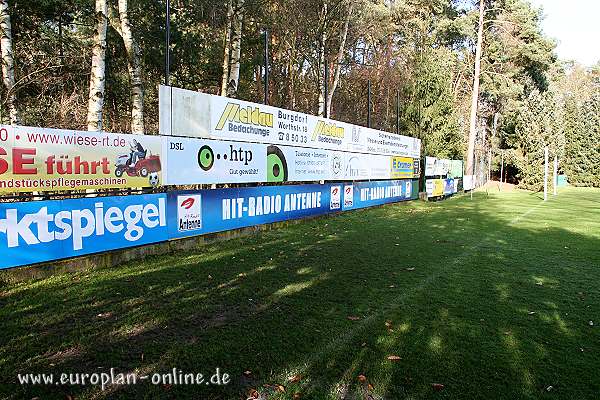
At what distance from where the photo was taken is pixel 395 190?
19.8 meters

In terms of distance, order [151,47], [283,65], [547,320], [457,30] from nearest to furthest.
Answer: [547,320]
[151,47]
[283,65]
[457,30]

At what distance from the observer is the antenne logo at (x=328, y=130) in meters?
13.5

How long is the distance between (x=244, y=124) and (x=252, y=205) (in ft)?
6.32

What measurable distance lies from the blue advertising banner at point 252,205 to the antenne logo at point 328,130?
1.64 metres

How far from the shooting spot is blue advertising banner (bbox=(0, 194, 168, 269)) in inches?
216

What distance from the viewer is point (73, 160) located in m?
6.18

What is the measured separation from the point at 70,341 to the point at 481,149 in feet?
147

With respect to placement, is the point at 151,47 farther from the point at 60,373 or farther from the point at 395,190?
the point at 60,373

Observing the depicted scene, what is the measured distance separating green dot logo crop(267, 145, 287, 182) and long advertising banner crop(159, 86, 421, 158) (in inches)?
9.4

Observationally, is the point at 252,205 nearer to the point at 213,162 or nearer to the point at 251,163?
the point at 251,163

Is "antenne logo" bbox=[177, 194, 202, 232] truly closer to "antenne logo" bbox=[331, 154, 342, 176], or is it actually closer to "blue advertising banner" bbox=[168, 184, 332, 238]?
"blue advertising banner" bbox=[168, 184, 332, 238]

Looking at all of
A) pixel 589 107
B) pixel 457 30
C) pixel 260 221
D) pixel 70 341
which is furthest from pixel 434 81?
pixel 589 107

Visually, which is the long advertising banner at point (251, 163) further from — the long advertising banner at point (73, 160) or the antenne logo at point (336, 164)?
the long advertising banner at point (73, 160)

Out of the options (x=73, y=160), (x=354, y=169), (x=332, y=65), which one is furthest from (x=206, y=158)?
(x=332, y=65)
